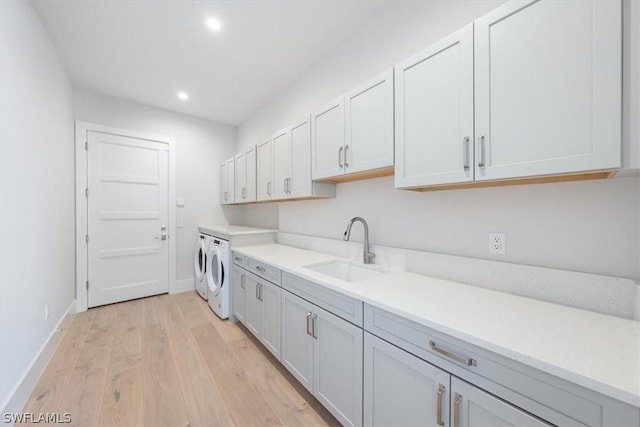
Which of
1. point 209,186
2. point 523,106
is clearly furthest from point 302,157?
point 209,186

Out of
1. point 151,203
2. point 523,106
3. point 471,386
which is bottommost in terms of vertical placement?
point 471,386

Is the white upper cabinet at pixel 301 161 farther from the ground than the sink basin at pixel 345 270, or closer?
farther from the ground

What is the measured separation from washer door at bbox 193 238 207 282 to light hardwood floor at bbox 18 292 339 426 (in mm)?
807

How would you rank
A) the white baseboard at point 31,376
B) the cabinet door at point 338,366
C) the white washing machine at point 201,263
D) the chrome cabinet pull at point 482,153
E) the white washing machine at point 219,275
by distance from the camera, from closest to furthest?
the chrome cabinet pull at point 482,153 < the cabinet door at point 338,366 < the white baseboard at point 31,376 < the white washing machine at point 219,275 < the white washing machine at point 201,263

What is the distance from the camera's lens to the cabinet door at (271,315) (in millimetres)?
1927

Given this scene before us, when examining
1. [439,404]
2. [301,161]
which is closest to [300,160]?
[301,161]

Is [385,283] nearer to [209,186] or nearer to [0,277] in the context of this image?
[0,277]

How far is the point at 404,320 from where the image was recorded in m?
1.06

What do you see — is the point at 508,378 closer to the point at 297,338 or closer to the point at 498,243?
the point at 498,243

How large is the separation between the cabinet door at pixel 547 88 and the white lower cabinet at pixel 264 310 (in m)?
1.68

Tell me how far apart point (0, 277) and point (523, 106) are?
277cm

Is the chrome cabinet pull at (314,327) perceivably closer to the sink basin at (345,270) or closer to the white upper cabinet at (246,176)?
the sink basin at (345,270)

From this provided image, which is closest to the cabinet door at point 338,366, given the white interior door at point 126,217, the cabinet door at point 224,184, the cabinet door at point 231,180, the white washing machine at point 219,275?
the white washing machine at point 219,275

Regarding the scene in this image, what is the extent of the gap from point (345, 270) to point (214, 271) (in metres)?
1.92
